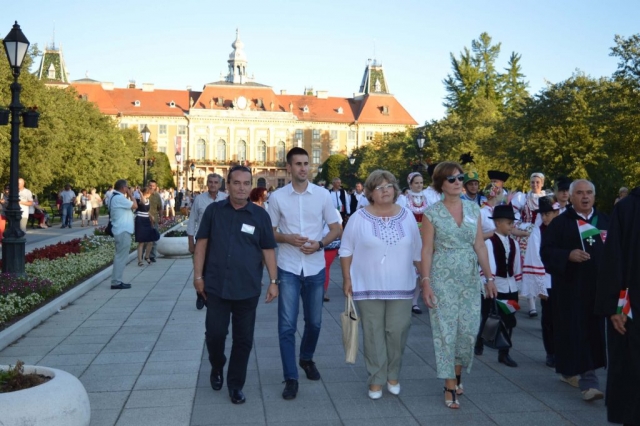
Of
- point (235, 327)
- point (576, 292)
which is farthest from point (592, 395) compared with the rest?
point (235, 327)

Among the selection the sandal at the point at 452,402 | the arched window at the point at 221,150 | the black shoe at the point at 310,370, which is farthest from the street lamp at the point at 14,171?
the arched window at the point at 221,150

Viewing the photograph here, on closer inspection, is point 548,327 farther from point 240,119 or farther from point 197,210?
point 240,119

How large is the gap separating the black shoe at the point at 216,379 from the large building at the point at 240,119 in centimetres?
10516

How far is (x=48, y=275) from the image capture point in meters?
12.5

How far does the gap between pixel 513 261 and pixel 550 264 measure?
4.30ft

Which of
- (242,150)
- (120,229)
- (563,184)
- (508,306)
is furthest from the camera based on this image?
(242,150)

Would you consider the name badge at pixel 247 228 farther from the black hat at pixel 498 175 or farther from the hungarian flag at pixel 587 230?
the black hat at pixel 498 175

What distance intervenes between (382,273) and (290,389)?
1.22m

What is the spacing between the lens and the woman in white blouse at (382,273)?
5.85 metres

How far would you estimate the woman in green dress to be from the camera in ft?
18.6

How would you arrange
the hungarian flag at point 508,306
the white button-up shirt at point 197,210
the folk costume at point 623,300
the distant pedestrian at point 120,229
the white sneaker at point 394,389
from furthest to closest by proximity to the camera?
the distant pedestrian at point 120,229 → the white button-up shirt at point 197,210 → the hungarian flag at point 508,306 → the white sneaker at point 394,389 → the folk costume at point 623,300

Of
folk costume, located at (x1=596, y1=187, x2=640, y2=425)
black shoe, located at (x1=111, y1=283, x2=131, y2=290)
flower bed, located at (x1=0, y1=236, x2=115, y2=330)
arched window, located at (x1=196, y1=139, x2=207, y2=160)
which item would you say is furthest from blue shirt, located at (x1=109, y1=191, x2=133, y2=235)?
arched window, located at (x1=196, y1=139, x2=207, y2=160)

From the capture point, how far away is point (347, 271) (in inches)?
234

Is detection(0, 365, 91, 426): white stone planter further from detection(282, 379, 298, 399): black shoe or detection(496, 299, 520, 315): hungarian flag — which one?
detection(496, 299, 520, 315): hungarian flag
